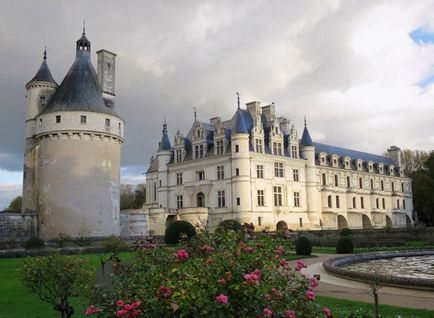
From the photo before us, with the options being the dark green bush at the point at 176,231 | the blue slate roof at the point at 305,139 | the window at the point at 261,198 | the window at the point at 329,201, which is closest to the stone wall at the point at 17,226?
the dark green bush at the point at 176,231

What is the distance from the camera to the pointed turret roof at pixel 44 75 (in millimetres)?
35781

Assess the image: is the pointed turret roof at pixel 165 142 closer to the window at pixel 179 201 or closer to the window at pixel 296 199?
the window at pixel 179 201

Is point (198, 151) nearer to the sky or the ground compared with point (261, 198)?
nearer to the sky

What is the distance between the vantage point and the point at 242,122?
4197 cm

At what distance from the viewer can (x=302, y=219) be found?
1832 inches

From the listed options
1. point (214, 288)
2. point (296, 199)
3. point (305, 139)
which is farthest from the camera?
point (305, 139)

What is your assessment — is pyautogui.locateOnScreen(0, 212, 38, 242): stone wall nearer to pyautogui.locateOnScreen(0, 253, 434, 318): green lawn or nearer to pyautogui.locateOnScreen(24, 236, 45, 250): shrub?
pyautogui.locateOnScreen(24, 236, 45, 250): shrub

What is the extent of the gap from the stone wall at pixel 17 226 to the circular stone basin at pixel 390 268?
21653mm

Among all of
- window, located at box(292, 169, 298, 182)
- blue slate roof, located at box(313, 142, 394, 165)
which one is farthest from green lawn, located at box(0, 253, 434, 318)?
blue slate roof, located at box(313, 142, 394, 165)

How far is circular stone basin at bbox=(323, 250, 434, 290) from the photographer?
1184 cm

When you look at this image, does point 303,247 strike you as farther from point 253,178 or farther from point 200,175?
point 200,175

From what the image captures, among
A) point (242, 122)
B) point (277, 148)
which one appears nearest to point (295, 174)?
point (277, 148)

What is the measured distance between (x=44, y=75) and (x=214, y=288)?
118 feet

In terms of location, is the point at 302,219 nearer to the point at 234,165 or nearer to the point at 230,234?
the point at 234,165
